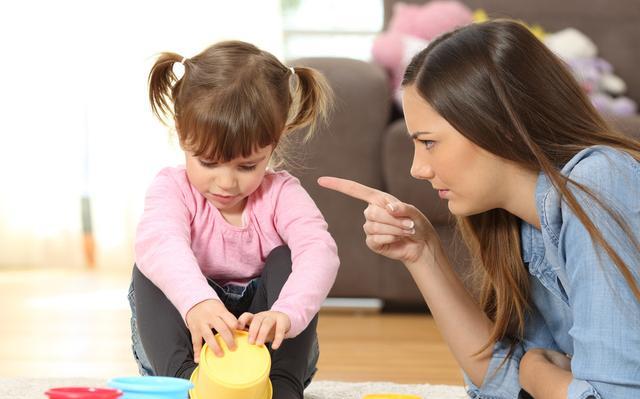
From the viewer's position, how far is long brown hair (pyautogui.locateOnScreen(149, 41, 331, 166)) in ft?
4.41

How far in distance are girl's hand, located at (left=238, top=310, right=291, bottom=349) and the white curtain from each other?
2296 millimetres

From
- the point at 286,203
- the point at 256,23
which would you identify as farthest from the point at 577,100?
the point at 256,23

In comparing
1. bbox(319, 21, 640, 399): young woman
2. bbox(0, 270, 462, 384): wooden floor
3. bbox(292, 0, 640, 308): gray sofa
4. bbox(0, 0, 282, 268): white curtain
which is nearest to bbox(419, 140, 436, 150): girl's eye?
bbox(319, 21, 640, 399): young woman

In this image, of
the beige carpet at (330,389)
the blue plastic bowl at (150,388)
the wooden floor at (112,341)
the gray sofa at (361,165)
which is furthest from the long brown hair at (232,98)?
the gray sofa at (361,165)

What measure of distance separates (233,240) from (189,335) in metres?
0.16

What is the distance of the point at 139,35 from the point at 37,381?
197 centimetres

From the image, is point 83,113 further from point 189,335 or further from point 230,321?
point 230,321

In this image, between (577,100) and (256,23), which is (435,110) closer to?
(577,100)

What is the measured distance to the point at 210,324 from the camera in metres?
1.23

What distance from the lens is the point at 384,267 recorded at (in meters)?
2.52

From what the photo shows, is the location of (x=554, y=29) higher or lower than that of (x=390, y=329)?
higher

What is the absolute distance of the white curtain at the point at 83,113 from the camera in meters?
3.46

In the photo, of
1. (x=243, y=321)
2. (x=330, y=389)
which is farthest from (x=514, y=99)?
(x=330, y=389)

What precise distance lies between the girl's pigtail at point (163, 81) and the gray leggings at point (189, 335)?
0.83 feet
